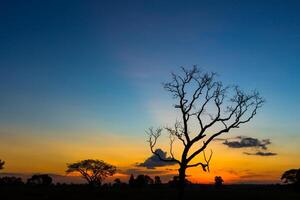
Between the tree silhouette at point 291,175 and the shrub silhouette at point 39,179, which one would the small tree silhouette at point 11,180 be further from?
the tree silhouette at point 291,175

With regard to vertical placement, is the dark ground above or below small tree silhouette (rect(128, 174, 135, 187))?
below

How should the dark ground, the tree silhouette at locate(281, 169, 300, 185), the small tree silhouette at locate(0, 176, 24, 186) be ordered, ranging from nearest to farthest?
1. the dark ground
2. the tree silhouette at locate(281, 169, 300, 185)
3. the small tree silhouette at locate(0, 176, 24, 186)

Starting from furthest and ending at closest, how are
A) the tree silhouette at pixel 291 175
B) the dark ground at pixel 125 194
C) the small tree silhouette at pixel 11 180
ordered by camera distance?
the small tree silhouette at pixel 11 180 → the tree silhouette at pixel 291 175 → the dark ground at pixel 125 194

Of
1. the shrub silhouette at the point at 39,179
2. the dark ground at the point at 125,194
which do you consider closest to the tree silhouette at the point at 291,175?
the dark ground at the point at 125,194

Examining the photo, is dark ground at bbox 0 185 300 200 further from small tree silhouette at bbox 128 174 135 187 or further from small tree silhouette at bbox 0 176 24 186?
small tree silhouette at bbox 0 176 24 186

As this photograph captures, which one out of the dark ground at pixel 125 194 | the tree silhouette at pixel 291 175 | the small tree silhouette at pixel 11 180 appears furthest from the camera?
the small tree silhouette at pixel 11 180

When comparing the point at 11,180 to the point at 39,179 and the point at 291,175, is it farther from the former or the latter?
the point at 291,175

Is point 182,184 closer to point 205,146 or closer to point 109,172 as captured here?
point 205,146

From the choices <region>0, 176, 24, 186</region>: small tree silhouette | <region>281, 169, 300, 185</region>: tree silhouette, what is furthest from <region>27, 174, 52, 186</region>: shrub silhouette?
<region>281, 169, 300, 185</region>: tree silhouette

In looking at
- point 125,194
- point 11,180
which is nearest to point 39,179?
point 11,180

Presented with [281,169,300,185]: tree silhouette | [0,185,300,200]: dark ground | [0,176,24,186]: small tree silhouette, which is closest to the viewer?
[0,185,300,200]: dark ground

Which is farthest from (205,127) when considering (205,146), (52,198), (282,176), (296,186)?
(282,176)

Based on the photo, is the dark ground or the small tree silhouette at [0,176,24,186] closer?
the dark ground

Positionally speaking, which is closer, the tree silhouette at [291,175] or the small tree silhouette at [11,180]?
the tree silhouette at [291,175]
